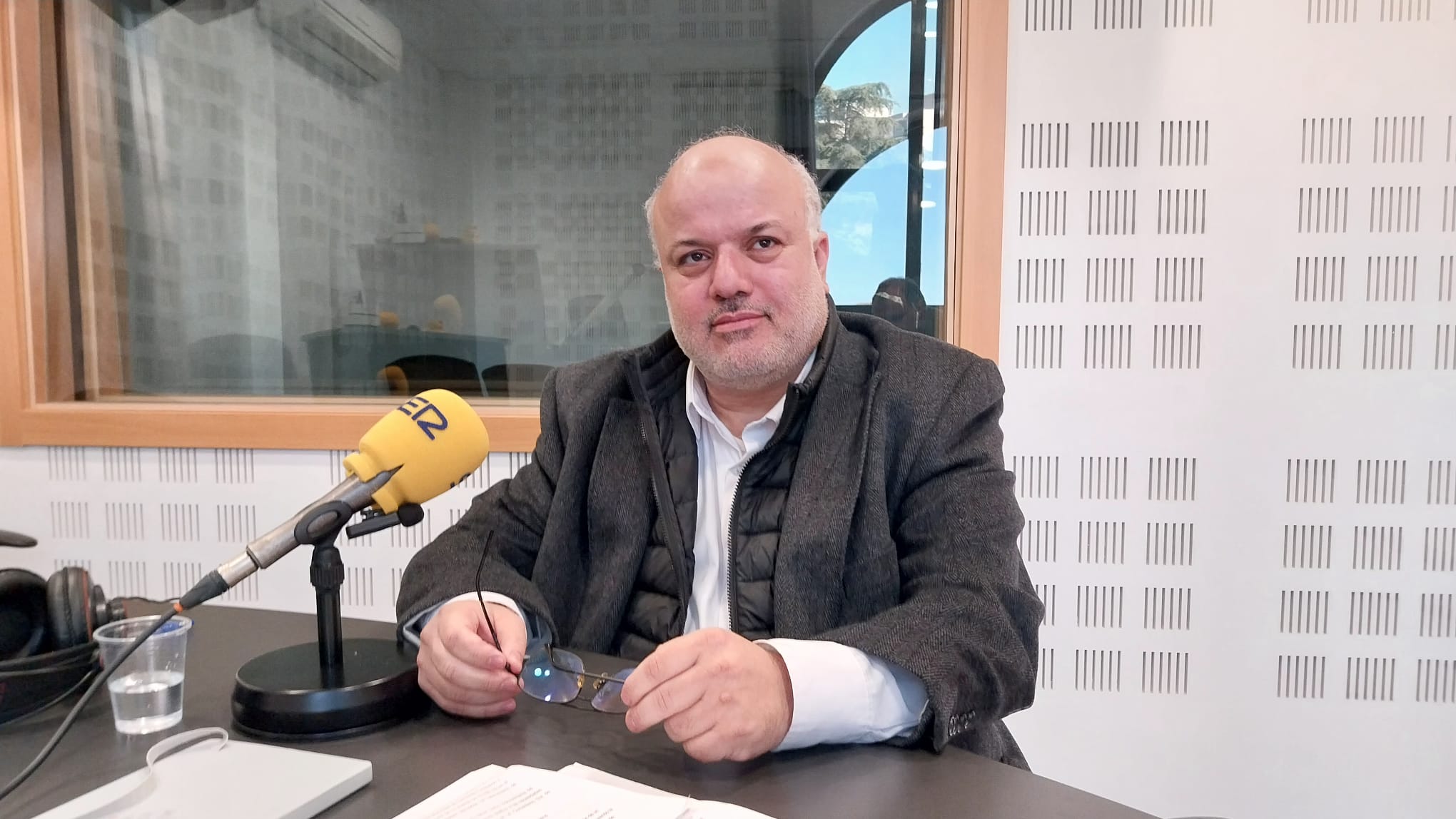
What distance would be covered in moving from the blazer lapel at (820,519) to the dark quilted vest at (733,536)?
0.14 ft

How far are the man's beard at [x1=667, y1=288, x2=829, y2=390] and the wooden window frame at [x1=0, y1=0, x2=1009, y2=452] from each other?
0.82 m

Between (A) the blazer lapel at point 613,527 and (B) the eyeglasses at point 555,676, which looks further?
(A) the blazer lapel at point 613,527

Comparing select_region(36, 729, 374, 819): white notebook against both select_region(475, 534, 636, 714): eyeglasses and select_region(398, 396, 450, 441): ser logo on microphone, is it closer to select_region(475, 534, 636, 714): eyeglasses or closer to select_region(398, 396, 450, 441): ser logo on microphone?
select_region(475, 534, 636, 714): eyeglasses

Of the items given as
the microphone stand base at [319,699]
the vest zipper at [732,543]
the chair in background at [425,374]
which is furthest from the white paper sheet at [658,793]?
the chair in background at [425,374]

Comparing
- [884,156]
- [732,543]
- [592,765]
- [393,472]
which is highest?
[884,156]

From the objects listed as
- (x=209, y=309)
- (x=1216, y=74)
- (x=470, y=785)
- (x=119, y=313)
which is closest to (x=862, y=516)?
(x=470, y=785)

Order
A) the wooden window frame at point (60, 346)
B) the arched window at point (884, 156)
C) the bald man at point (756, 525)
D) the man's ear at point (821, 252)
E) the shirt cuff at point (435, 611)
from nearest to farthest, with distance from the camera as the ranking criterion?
the bald man at point (756, 525) → the shirt cuff at point (435, 611) → the man's ear at point (821, 252) → the arched window at point (884, 156) → the wooden window frame at point (60, 346)

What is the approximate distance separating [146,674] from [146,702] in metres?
0.04

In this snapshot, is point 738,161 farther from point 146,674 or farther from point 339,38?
point 339,38

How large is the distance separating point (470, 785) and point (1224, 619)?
1.87m

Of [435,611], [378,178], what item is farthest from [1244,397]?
[378,178]

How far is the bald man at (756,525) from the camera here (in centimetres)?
88

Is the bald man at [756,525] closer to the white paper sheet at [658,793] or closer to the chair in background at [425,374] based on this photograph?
the white paper sheet at [658,793]

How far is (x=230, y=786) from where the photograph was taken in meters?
0.72
